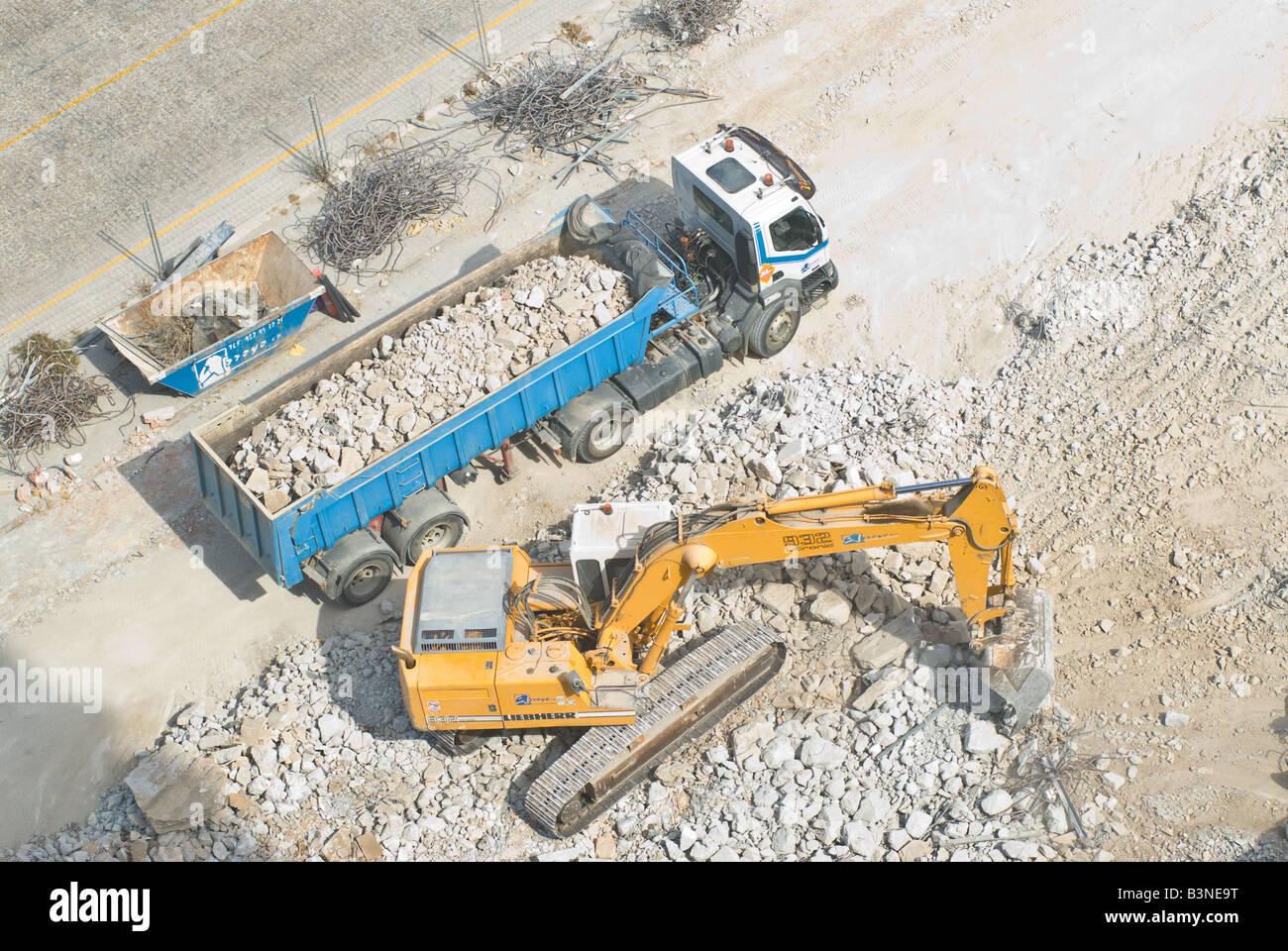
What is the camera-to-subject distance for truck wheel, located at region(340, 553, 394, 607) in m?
13.3

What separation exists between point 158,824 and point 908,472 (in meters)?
8.57

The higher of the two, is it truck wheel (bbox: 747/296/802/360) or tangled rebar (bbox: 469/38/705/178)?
tangled rebar (bbox: 469/38/705/178)

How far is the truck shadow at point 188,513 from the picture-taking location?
1418 centimetres

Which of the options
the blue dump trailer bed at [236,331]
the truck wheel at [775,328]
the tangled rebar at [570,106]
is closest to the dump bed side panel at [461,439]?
the truck wheel at [775,328]

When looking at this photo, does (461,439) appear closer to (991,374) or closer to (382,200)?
(382,200)

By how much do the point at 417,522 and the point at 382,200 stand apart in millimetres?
6281

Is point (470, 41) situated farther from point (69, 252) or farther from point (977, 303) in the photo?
point (977, 303)

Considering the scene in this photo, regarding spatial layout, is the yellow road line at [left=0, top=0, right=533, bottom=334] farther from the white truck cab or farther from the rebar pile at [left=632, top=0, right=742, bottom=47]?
the white truck cab

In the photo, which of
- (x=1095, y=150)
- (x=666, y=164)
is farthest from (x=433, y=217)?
(x=1095, y=150)

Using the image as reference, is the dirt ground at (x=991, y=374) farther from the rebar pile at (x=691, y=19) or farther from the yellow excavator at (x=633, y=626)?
the yellow excavator at (x=633, y=626)

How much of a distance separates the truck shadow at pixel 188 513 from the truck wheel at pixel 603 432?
364 centimetres

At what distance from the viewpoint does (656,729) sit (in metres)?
11.7

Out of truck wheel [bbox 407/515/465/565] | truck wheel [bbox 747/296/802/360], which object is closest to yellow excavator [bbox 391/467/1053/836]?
truck wheel [bbox 407/515/465/565]

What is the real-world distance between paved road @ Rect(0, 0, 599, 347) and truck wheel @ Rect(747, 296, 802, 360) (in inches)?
302
